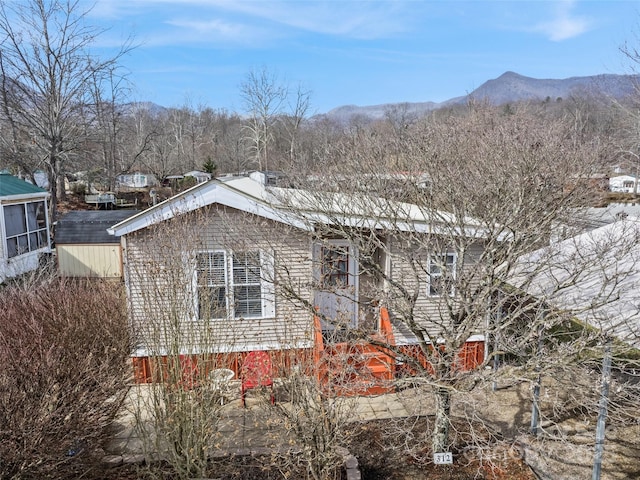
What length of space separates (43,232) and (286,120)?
31.4m

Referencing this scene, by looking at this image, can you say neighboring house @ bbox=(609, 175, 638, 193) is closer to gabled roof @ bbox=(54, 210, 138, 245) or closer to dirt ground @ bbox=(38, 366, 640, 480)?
dirt ground @ bbox=(38, 366, 640, 480)

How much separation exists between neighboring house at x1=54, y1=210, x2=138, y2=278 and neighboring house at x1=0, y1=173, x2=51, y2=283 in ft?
4.31

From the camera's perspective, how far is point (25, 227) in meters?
16.4

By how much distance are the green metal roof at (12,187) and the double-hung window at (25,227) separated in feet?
1.47

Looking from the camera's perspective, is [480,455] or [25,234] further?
[25,234]

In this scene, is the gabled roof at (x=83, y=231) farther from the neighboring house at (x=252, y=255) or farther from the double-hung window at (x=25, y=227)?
the neighboring house at (x=252, y=255)

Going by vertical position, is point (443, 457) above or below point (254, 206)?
below

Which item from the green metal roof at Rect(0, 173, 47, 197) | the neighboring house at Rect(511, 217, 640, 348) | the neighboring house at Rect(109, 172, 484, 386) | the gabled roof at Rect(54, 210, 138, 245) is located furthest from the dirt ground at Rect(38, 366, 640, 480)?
the green metal roof at Rect(0, 173, 47, 197)

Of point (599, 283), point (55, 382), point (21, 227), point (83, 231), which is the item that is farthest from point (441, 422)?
point (21, 227)

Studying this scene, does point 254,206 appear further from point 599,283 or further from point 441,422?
point 599,283

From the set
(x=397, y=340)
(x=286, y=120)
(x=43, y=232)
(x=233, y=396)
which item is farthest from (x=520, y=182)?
(x=286, y=120)

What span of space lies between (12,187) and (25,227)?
5.04 feet

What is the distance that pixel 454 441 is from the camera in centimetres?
612

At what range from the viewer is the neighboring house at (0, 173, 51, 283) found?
14.9 m
